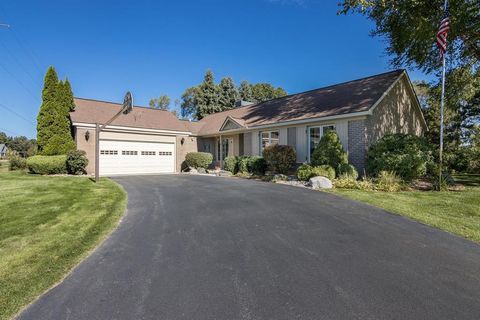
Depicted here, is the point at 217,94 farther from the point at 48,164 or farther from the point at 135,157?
the point at 48,164

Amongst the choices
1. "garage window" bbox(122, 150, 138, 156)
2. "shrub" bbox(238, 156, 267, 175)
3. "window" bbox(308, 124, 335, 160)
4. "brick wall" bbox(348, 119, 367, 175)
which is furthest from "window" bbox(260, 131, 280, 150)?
"garage window" bbox(122, 150, 138, 156)

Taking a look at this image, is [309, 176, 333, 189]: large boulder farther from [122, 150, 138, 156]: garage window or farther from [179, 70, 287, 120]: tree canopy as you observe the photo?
[179, 70, 287, 120]: tree canopy

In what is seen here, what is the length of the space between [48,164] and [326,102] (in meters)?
16.2

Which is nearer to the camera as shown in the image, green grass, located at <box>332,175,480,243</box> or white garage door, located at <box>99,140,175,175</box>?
green grass, located at <box>332,175,480,243</box>

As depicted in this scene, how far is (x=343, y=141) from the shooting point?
12.9 metres

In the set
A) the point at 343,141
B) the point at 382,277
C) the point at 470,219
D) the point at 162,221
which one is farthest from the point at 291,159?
the point at 382,277

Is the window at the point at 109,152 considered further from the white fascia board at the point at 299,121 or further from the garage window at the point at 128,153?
the white fascia board at the point at 299,121

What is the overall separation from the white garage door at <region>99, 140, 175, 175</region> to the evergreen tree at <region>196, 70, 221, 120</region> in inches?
676

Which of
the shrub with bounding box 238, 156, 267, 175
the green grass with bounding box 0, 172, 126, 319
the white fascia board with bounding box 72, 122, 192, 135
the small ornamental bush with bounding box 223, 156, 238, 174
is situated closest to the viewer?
the green grass with bounding box 0, 172, 126, 319

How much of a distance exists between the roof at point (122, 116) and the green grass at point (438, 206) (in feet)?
50.5

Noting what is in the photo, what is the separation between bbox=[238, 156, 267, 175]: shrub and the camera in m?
15.6

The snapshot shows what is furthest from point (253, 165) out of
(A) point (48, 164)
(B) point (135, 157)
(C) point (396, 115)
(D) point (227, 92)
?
(D) point (227, 92)

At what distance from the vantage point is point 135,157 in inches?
746

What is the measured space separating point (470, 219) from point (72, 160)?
694 inches
